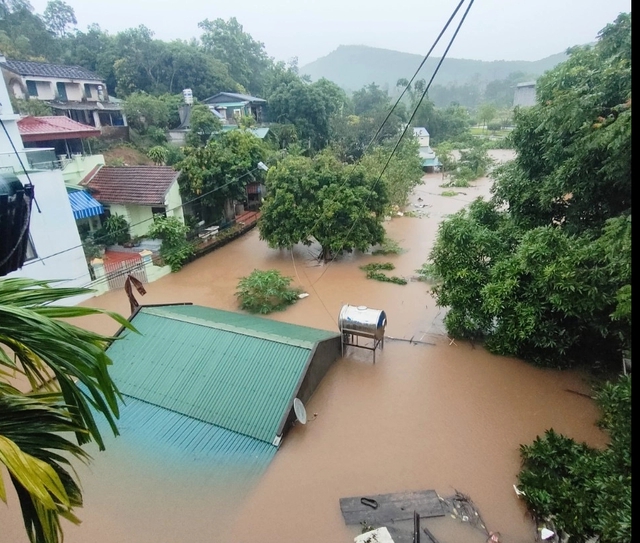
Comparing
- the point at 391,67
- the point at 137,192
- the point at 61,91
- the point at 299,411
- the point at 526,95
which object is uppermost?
the point at 391,67

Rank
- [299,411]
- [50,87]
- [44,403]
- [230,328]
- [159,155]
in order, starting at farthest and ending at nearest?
[50,87] → [159,155] → [230,328] → [299,411] → [44,403]

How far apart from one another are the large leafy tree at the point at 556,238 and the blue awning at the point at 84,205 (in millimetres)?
10865

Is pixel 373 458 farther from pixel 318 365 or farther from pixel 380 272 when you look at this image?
pixel 380 272

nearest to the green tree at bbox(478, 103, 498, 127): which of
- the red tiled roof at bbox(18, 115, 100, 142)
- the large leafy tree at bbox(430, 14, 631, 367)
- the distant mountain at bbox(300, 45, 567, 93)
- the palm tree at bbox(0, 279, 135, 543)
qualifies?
the large leafy tree at bbox(430, 14, 631, 367)

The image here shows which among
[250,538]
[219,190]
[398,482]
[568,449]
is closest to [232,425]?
[250,538]

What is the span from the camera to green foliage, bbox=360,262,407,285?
12.8 m

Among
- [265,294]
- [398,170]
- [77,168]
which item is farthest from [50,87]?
[265,294]

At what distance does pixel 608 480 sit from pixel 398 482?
256cm

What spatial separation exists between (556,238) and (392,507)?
211 inches

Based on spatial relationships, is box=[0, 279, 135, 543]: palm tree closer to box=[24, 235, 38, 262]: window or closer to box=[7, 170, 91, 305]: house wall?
box=[7, 170, 91, 305]: house wall

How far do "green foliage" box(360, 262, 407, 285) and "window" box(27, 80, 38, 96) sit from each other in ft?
66.2

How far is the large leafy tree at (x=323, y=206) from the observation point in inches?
516

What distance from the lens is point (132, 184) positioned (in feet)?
46.9

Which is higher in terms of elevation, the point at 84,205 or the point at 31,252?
the point at 84,205
